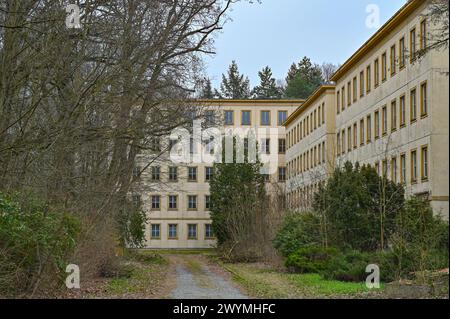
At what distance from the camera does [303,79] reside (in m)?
119

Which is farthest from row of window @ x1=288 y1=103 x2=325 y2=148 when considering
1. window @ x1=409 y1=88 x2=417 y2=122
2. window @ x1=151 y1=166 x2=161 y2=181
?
window @ x1=151 y1=166 x2=161 y2=181

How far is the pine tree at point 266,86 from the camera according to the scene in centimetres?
12625

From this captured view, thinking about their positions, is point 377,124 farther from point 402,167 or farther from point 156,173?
point 156,173

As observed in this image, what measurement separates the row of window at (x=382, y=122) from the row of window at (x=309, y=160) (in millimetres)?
3545

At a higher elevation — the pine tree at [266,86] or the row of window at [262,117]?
the pine tree at [266,86]

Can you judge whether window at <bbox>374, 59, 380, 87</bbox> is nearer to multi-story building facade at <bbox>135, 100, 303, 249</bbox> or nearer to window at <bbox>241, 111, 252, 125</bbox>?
multi-story building facade at <bbox>135, 100, 303, 249</bbox>

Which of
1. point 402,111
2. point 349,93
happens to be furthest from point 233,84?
point 402,111

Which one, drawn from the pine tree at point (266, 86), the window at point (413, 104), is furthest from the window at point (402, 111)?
the pine tree at point (266, 86)

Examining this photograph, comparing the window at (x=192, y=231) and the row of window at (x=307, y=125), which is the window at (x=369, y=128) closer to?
the row of window at (x=307, y=125)

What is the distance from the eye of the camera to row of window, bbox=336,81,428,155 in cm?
4394

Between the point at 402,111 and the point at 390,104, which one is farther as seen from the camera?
the point at 390,104

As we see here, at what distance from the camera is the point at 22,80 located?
19859 mm

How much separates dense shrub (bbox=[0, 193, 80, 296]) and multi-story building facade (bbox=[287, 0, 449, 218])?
1887cm

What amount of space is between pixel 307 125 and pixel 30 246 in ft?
209
